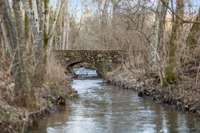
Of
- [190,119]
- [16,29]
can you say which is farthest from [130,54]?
[16,29]

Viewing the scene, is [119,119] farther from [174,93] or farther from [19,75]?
[174,93]

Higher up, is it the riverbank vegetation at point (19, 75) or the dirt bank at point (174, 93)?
the riverbank vegetation at point (19, 75)

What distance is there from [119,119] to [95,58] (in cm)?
2787

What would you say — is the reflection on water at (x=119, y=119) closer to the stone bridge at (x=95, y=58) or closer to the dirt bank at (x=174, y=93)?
the dirt bank at (x=174, y=93)

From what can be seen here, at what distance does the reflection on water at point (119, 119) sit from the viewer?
13898 millimetres

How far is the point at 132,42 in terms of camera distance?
33.8 meters

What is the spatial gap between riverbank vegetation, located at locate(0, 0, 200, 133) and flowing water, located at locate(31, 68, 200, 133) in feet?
2.65

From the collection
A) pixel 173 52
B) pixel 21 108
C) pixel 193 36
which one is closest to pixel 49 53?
pixel 173 52

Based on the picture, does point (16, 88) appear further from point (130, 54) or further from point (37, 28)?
point (130, 54)

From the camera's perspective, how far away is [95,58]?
144ft

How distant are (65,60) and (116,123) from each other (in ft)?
92.8

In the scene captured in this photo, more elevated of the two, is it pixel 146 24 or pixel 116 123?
pixel 146 24

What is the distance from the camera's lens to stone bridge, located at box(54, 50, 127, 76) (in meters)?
42.8

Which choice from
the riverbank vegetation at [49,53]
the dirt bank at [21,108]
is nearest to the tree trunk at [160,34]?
the riverbank vegetation at [49,53]
